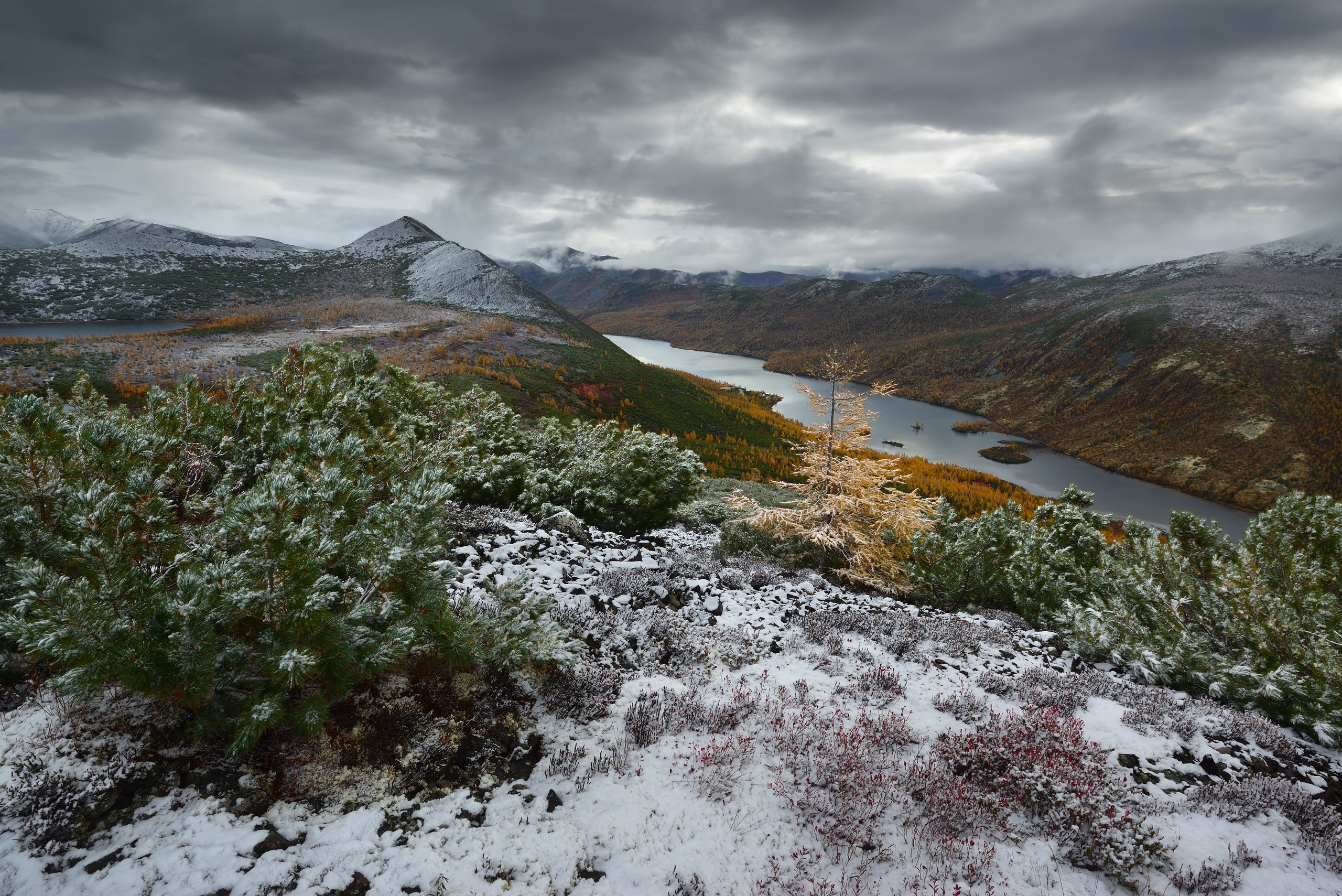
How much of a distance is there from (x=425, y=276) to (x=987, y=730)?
3796 inches

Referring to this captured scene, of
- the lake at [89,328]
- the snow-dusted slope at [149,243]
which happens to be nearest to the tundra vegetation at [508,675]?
the lake at [89,328]

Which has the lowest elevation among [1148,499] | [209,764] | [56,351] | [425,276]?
[1148,499]

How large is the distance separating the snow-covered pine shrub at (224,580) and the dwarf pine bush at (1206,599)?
7.57 m

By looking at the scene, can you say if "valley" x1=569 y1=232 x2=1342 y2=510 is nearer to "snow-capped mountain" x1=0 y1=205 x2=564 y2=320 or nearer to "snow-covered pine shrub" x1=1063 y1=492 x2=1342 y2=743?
"snow-covered pine shrub" x1=1063 y1=492 x2=1342 y2=743

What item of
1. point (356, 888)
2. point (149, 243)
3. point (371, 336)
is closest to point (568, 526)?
point (356, 888)

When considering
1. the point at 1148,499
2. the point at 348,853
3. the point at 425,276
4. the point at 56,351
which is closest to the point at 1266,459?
the point at 1148,499

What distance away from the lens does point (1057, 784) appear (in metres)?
3.77

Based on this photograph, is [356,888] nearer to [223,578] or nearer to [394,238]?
[223,578]

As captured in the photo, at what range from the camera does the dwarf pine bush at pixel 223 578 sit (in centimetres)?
267

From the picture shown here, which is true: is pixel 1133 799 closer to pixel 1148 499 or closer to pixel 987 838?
pixel 987 838

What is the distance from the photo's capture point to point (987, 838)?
3432mm

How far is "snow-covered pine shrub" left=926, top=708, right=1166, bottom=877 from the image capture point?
330 cm

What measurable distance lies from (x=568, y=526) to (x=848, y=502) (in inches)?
280

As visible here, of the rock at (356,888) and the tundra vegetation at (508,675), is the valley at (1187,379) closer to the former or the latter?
the tundra vegetation at (508,675)
